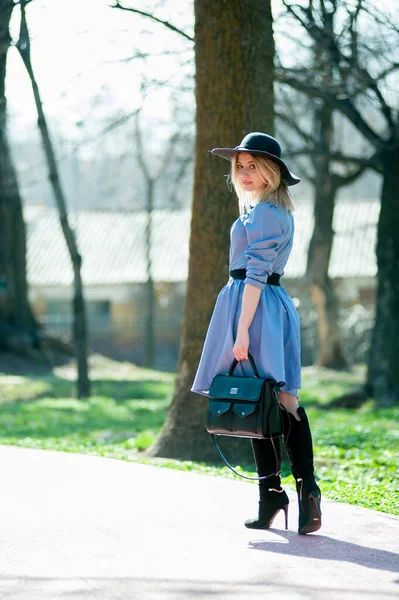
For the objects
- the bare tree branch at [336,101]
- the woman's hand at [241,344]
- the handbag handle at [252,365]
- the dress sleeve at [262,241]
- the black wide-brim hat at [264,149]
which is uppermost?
the bare tree branch at [336,101]

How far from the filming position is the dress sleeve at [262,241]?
4.84m

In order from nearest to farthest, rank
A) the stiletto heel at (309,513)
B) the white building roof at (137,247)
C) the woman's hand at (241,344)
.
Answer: the woman's hand at (241,344) < the stiletto heel at (309,513) < the white building roof at (137,247)

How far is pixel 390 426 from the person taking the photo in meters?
11.3

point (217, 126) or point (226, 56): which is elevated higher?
point (226, 56)

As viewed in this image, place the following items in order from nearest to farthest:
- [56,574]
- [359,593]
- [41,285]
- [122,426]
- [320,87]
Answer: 1. [359,593]
2. [56,574]
3. [122,426]
4. [320,87]
5. [41,285]

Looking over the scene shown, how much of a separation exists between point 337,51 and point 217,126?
17.8 feet

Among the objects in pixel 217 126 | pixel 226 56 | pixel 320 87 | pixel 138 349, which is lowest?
pixel 138 349

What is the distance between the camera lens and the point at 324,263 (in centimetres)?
2567

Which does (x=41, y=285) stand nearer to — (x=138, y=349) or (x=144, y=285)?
(x=144, y=285)

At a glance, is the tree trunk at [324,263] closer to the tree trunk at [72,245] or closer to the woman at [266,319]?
the tree trunk at [72,245]

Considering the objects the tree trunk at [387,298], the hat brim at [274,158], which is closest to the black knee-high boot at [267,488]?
the hat brim at [274,158]

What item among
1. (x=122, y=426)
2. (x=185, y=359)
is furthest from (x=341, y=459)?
(x=122, y=426)

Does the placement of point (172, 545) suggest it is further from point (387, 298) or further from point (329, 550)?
point (387, 298)

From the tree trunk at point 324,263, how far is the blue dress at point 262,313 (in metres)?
18.5
